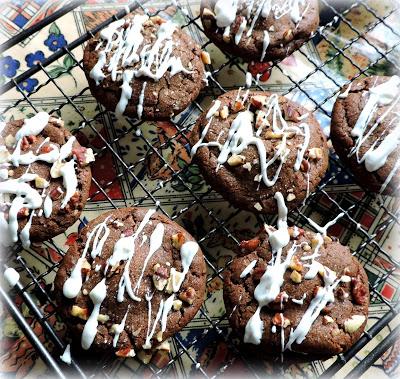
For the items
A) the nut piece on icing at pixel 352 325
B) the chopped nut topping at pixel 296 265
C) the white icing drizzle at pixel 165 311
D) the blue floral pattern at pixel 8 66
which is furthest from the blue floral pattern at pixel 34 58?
the nut piece on icing at pixel 352 325

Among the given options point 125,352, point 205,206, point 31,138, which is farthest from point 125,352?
point 31,138

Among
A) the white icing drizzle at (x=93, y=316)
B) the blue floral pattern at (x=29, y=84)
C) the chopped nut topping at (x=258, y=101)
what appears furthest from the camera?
the blue floral pattern at (x=29, y=84)

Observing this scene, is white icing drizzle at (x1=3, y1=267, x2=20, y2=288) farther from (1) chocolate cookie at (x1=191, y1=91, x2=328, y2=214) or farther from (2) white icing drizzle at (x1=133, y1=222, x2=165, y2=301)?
(1) chocolate cookie at (x1=191, y1=91, x2=328, y2=214)

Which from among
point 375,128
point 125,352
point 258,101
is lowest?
point 125,352

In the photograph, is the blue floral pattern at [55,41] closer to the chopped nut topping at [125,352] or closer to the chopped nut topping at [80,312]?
the chopped nut topping at [80,312]

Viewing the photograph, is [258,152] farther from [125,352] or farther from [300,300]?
[125,352]

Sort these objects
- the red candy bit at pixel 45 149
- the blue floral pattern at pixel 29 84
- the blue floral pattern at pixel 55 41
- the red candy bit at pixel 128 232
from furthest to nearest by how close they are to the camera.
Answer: the blue floral pattern at pixel 55 41 → the blue floral pattern at pixel 29 84 → the red candy bit at pixel 45 149 → the red candy bit at pixel 128 232
